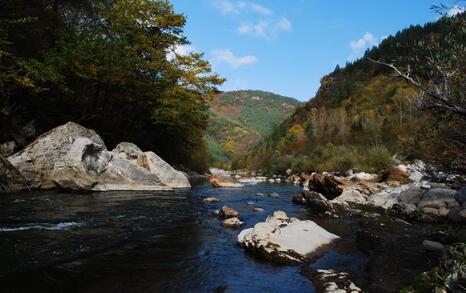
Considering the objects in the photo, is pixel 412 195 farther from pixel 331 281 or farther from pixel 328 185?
pixel 331 281

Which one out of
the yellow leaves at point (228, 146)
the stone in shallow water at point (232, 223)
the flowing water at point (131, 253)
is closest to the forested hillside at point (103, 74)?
the flowing water at point (131, 253)

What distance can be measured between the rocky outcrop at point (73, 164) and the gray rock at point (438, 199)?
1210cm

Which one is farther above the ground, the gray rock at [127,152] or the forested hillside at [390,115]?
the forested hillside at [390,115]

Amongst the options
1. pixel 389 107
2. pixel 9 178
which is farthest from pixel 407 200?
pixel 389 107

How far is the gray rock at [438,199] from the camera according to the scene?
42.1ft

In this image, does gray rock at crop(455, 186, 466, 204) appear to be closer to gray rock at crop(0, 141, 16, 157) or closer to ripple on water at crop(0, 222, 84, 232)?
ripple on water at crop(0, 222, 84, 232)

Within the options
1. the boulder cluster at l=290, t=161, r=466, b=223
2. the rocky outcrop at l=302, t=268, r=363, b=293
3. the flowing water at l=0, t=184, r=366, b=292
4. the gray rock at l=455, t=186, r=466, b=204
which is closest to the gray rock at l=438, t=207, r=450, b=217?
the boulder cluster at l=290, t=161, r=466, b=223

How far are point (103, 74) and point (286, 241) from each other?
1787 cm

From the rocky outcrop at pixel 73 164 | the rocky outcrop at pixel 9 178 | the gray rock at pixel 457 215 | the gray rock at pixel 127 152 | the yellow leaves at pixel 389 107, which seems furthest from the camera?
the yellow leaves at pixel 389 107

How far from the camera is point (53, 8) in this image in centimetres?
2561

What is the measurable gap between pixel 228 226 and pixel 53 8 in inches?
855

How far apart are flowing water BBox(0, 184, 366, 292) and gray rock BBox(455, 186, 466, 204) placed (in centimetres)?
405

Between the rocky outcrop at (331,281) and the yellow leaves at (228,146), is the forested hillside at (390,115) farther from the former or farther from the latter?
the yellow leaves at (228,146)

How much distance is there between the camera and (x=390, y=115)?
55.9m
